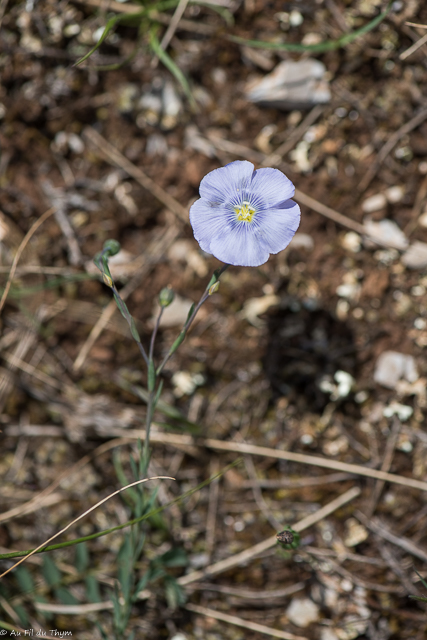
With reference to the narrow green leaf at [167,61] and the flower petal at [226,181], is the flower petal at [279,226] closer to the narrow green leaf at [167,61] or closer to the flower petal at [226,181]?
the flower petal at [226,181]

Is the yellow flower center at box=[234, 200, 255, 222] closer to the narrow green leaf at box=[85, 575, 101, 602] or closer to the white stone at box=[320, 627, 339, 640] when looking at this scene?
the narrow green leaf at box=[85, 575, 101, 602]

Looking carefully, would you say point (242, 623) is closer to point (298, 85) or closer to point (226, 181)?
point (226, 181)

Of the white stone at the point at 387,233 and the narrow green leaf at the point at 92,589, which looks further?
the white stone at the point at 387,233

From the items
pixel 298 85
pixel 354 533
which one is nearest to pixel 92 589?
pixel 354 533

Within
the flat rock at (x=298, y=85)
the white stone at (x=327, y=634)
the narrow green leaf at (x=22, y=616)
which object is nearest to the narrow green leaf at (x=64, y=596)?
the narrow green leaf at (x=22, y=616)

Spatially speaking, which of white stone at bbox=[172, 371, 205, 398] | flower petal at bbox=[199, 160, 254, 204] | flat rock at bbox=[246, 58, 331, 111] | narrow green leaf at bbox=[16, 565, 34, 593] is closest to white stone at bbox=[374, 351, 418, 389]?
Result: white stone at bbox=[172, 371, 205, 398]

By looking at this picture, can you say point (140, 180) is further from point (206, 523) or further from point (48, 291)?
point (206, 523)
